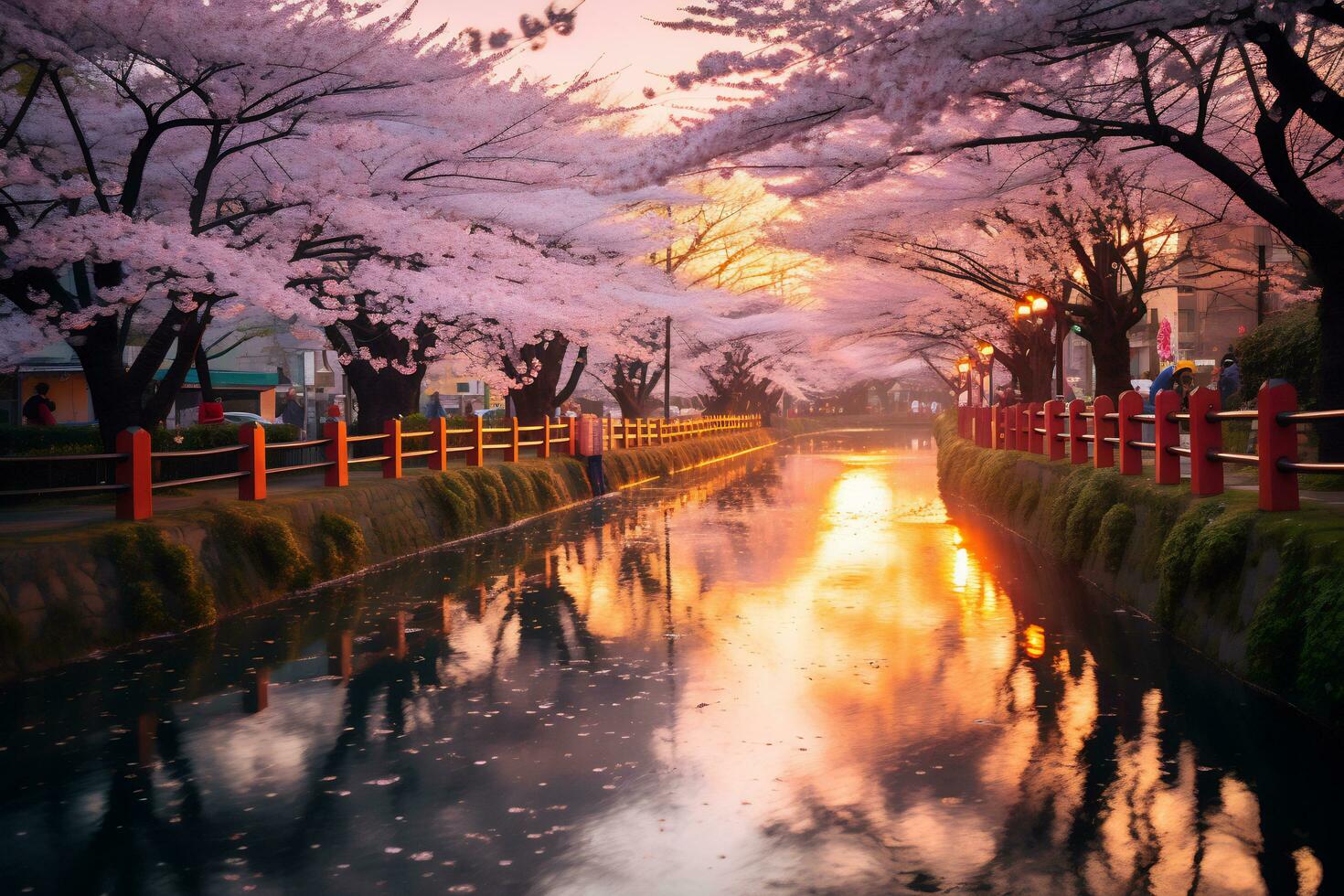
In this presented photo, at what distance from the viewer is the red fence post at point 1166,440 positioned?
38.2 ft

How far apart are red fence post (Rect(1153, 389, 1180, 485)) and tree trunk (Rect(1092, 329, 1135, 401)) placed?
12331 mm

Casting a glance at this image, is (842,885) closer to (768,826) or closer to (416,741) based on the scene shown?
(768,826)

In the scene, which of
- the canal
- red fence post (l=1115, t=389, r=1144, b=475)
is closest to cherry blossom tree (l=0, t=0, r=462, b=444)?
the canal

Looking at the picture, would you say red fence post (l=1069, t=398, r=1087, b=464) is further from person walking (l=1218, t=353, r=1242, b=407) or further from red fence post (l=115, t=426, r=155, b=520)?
red fence post (l=115, t=426, r=155, b=520)

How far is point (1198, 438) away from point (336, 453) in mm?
9801

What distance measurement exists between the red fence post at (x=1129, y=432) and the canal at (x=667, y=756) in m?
2.67

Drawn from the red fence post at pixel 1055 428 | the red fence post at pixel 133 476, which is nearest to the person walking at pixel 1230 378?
the red fence post at pixel 1055 428

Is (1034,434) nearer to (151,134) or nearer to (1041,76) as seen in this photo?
(1041,76)

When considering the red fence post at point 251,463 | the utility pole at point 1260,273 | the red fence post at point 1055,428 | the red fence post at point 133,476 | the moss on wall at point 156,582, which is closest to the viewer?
the moss on wall at point 156,582

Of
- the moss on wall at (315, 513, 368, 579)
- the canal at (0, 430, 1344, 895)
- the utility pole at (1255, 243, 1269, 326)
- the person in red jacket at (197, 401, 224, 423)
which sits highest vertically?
the utility pole at (1255, 243, 1269, 326)

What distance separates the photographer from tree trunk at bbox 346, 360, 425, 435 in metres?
24.5

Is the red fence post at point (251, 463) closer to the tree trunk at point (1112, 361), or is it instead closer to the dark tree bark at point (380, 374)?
the dark tree bark at point (380, 374)

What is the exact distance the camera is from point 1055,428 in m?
18.9

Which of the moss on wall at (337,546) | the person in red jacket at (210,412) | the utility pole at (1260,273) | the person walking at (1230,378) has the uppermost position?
the utility pole at (1260,273)
